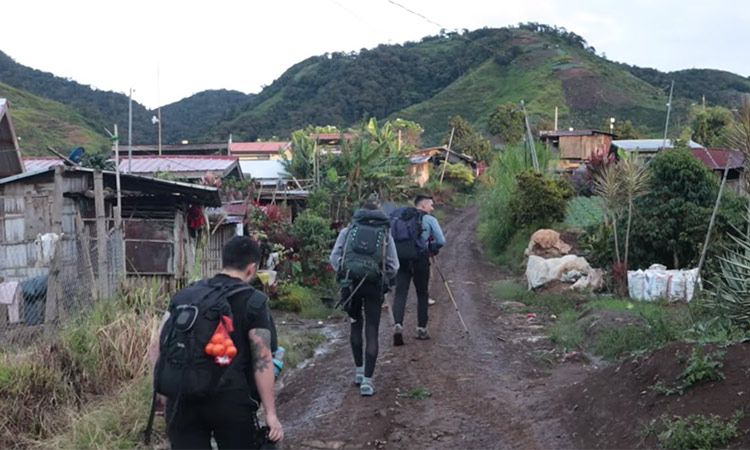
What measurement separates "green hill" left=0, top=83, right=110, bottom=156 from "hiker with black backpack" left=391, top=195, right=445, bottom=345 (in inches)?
1452

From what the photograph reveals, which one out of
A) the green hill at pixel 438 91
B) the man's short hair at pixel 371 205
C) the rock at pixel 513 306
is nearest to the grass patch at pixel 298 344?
the man's short hair at pixel 371 205

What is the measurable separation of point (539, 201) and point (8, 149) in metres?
14.1

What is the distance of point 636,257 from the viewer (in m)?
13.5

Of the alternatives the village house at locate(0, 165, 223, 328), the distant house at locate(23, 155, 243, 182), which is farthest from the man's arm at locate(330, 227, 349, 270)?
the distant house at locate(23, 155, 243, 182)

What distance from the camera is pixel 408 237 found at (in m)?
9.24

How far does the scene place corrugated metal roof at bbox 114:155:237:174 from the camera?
22.4m

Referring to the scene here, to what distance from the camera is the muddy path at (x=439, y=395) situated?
6.08 m

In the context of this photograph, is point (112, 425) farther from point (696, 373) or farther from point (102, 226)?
point (696, 373)

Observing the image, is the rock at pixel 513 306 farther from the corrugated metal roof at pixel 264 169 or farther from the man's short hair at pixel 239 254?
the corrugated metal roof at pixel 264 169

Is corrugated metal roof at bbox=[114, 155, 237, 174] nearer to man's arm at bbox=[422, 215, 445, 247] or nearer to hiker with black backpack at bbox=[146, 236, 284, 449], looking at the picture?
man's arm at bbox=[422, 215, 445, 247]

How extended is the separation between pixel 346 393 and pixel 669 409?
126 inches

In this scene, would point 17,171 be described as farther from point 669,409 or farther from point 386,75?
point 386,75

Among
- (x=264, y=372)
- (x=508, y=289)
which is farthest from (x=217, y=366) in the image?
(x=508, y=289)

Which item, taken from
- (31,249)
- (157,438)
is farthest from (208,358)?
(31,249)
